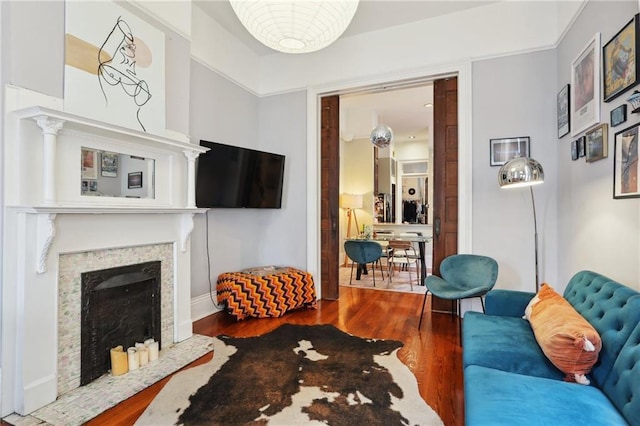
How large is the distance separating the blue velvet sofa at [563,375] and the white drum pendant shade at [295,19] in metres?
1.88

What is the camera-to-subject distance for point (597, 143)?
217 cm

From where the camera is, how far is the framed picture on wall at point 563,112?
2.76 metres

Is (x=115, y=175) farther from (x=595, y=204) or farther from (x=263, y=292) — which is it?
(x=595, y=204)

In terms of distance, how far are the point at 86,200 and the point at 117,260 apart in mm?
477

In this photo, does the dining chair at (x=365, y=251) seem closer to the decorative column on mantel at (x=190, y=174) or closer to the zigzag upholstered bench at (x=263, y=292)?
the zigzag upholstered bench at (x=263, y=292)

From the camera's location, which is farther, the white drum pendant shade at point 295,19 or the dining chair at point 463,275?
the dining chair at point 463,275

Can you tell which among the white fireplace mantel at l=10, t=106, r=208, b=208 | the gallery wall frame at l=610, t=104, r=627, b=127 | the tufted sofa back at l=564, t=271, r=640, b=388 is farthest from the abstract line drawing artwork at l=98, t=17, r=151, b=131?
the gallery wall frame at l=610, t=104, r=627, b=127

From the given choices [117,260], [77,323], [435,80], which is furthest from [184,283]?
[435,80]

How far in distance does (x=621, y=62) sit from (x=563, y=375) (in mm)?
1790

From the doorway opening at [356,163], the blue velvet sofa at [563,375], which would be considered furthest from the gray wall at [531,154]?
the blue velvet sofa at [563,375]

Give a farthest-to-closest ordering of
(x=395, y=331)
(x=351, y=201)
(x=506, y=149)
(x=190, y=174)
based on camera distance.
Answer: (x=351, y=201) → (x=506, y=149) → (x=395, y=331) → (x=190, y=174)

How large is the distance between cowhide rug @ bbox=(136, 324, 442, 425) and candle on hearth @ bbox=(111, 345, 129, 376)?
1.18ft

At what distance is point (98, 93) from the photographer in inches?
85.4

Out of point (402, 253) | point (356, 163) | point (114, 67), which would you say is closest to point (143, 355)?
point (114, 67)
